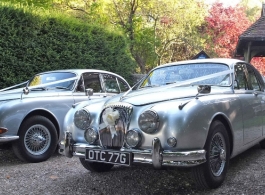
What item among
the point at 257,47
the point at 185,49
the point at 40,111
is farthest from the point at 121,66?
the point at 185,49

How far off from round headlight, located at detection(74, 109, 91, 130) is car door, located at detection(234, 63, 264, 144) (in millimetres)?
2023

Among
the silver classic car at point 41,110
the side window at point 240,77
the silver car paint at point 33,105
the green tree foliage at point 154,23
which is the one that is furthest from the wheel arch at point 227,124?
the green tree foliage at point 154,23

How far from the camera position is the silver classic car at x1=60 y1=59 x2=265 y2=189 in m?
3.16

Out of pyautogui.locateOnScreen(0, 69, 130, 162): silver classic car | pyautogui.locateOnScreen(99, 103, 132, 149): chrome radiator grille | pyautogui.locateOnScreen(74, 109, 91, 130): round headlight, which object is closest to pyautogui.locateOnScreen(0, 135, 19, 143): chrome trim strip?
pyautogui.locateOnScreen(0, 69, 130, 162): silver classic car

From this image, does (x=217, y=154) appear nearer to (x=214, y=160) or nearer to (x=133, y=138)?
(x=214, y=160)

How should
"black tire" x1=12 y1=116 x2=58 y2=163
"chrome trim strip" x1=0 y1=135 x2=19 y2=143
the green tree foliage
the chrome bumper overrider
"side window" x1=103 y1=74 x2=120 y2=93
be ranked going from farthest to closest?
the green tree foliage
"side window" x1=103 y1=74 x2=120 y2=93
"black tire" x1=12 y1=116 x2=58 y2=163
"chrome trim strip" x1=0 y1=135 x2=19 y2=143
the chrome bumper overrider

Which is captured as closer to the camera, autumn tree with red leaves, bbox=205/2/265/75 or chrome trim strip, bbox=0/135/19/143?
chrome trim strip, bbox=0/135/19/143

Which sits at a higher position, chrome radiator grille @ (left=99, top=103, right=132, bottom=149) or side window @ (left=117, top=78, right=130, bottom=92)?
side window @ (left=117, top=78, right=130, bottom=92)

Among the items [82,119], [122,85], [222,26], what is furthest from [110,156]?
[222,26]

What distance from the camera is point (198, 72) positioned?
4.52 metres

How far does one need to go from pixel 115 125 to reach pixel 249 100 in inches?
86.1

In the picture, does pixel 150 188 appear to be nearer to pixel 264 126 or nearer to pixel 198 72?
pixel 198 72

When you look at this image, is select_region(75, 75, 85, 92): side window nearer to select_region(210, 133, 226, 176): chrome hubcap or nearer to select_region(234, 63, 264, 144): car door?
select_region(234, 63, 264, 144): car door

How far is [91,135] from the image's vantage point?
143 inches
